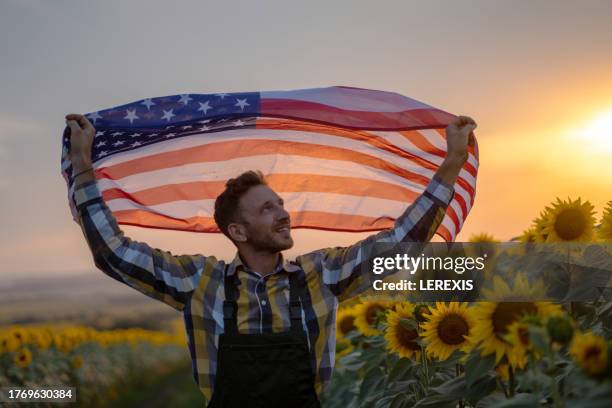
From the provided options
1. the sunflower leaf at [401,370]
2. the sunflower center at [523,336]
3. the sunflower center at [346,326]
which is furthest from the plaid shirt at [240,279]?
the sunflower center at [346,326]

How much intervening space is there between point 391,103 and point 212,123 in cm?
108

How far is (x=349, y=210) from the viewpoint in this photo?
538 centimetres

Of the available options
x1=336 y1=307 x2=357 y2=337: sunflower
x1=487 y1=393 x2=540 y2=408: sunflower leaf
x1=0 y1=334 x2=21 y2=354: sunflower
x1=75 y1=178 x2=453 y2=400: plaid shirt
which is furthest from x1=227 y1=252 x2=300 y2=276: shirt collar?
x1=0 y1=334 x2=21 y2=354: sunflower

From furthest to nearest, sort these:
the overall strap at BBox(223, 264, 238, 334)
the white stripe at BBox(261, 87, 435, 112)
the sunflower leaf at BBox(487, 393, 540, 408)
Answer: the white stripe at BBox(261, 87, 435, 112)
the overall strap at BBox(223, 264, 238, 334)
the sunflower leaf at BBox(487, 393, 540, 408)

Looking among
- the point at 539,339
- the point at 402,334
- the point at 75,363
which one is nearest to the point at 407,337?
the point at 402,334

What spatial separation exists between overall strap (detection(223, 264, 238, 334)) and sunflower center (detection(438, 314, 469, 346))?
102cm

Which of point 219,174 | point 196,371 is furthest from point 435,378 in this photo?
point 219,174

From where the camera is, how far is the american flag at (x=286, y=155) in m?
4.93

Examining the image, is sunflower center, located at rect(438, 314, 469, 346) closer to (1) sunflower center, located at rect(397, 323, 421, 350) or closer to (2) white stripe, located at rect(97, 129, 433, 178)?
(1) sunflower center, located at rect(397, 323, 421, 350)

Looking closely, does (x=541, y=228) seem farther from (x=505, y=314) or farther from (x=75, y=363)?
(x=75, y=363)

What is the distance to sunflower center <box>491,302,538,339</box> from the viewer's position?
3.16 meters

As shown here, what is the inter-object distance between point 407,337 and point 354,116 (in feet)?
4.39

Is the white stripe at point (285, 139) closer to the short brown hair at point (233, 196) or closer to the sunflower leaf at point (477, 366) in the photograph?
the short brown hair at point (233, 196)

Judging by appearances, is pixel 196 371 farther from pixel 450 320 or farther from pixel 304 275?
pixel 450 320
